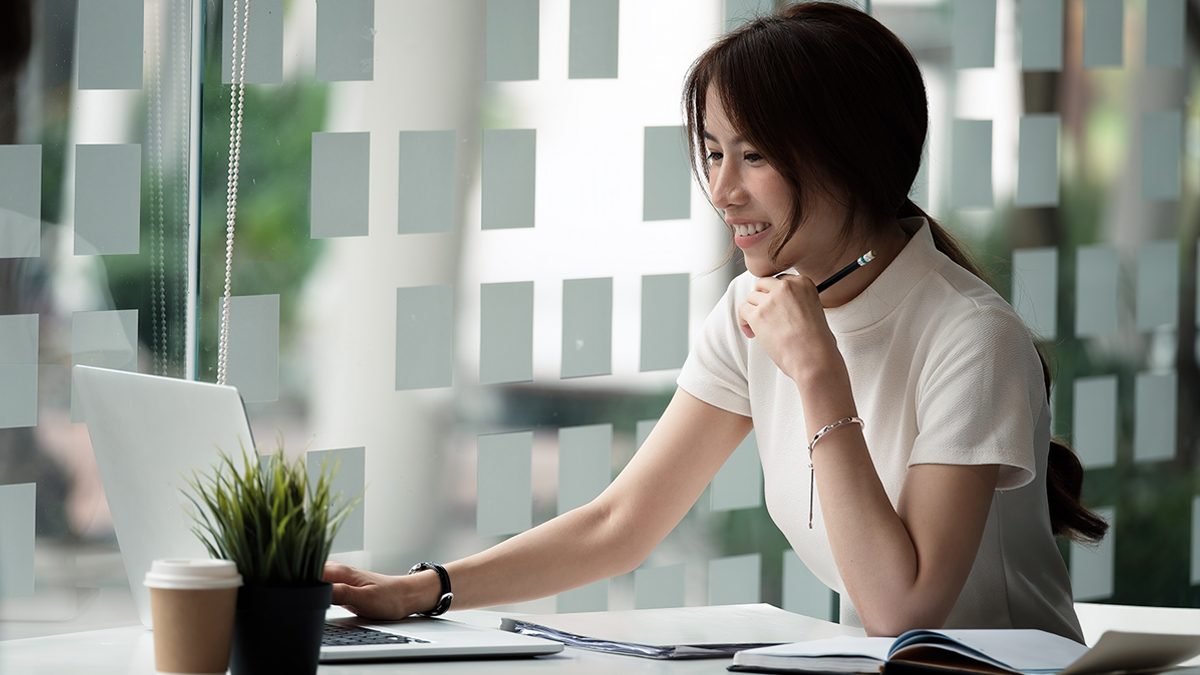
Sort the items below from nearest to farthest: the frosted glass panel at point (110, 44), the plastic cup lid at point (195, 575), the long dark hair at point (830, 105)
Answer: the plastic cup lid at point (195, 575) → the long dark hair at point (830, 105) → the frosted glass panel at point (110, 44)

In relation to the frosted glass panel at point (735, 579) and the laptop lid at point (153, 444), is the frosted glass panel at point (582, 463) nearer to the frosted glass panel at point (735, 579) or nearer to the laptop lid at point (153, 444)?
the frosted glass panel at point (735, 579)

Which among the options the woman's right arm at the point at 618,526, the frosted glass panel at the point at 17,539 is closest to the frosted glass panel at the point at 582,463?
the woman's right arm at the point at 618,526

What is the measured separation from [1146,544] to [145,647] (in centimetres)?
256

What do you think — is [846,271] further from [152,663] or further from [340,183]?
[152,663]

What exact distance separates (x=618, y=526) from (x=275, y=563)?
785 millimetres

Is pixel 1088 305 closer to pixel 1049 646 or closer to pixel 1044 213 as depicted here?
pixel 1044 213

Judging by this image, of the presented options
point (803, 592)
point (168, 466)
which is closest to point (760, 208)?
point (168, 466)

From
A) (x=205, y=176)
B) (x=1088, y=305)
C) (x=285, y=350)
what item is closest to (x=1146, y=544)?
(x=1088, y=305)

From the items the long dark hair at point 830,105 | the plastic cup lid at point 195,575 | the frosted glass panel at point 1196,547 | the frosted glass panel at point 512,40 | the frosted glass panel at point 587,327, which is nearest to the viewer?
the plastic cup lid at point 195,575

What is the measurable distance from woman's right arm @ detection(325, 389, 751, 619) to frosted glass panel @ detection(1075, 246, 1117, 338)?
1.39 m

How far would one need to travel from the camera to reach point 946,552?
1.41 meters

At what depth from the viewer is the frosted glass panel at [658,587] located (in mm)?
2381

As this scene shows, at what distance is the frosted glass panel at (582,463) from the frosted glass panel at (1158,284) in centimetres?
146

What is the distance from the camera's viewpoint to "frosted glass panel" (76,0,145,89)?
1712mm
